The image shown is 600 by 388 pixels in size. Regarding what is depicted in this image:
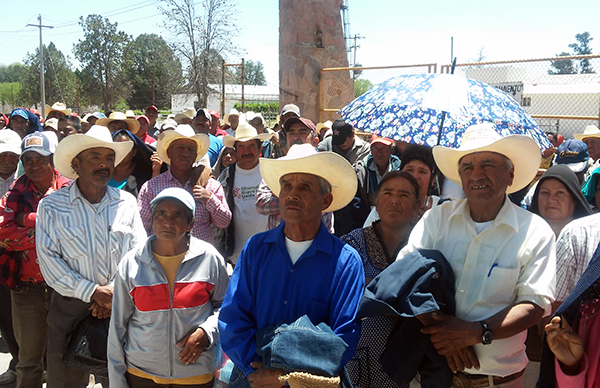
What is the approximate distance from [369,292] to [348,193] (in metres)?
0.65

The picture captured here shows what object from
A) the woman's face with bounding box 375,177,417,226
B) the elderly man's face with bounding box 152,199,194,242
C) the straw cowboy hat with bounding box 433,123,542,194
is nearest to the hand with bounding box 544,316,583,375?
the straw cowboy hat with bounding box 433,123,542,194

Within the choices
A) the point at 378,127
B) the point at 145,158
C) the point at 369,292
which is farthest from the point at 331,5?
the point at 369,292

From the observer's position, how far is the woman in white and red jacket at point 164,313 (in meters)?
2.72

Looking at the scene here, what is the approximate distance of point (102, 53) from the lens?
Result: 32.9 meters

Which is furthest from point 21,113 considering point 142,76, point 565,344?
point 142,76

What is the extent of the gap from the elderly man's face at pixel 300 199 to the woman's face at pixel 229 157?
3120 millimetres

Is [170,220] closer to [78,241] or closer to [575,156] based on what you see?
[78,241]

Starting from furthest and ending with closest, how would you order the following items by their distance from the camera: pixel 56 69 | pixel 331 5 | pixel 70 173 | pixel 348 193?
pixel 56 69 → pixel 331 5 → pixel 70 173 → pixel 348 193

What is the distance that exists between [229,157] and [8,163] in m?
2.27

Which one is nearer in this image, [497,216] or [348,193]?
[497,216]

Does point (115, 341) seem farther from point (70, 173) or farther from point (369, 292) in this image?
point (369, 292)

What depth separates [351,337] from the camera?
216cm

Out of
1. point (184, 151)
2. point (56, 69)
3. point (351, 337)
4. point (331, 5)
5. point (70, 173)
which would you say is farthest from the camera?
point (56, 69)

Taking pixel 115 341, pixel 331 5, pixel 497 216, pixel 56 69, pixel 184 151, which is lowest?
pixel 115 341
